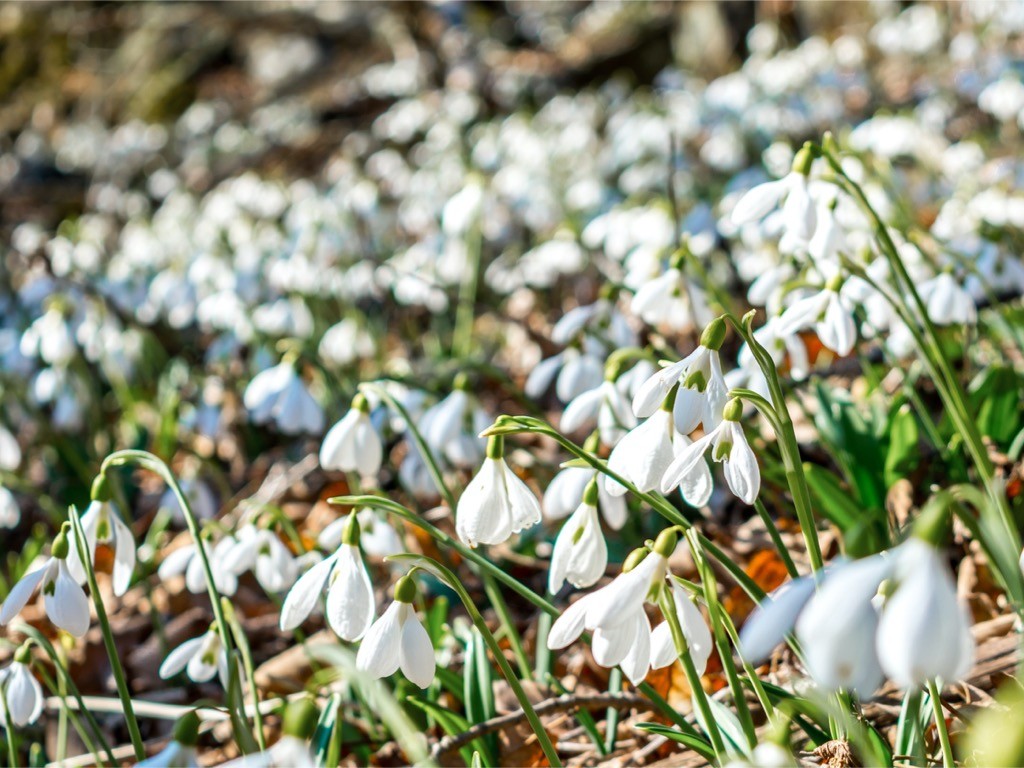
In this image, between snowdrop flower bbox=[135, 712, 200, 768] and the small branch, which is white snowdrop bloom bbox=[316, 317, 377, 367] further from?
snowdrop flower bbox=[135, 712, 200, 768]

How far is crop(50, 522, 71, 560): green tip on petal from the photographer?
125 cm

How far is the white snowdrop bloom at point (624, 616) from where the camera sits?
929mm

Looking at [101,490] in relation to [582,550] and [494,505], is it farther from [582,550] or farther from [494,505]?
[582,550]

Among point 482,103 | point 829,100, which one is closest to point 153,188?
point 482,103

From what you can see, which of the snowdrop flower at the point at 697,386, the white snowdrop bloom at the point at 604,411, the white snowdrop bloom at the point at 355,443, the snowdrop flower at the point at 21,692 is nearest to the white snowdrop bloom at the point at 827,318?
the white snowdrop bloom at the point at 604,411

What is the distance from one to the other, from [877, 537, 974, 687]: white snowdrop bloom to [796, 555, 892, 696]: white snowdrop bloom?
15 millimetres

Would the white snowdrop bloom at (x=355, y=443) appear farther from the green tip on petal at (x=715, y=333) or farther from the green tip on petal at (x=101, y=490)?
the green tip on petal at (x=715, y=333)

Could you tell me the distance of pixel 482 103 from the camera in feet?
20.2

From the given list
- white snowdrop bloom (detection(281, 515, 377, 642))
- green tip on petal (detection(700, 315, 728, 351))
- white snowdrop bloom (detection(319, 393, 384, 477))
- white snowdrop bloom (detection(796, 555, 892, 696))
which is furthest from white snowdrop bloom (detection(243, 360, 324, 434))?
white snowdrop bloom (detection(796, 555, 892, 696))

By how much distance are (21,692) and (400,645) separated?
644mm

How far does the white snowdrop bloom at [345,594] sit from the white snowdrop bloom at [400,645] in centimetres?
5

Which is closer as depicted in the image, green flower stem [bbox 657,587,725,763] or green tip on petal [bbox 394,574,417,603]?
green flower stem [bbox 657,587,725,763]

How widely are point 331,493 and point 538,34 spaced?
719cm

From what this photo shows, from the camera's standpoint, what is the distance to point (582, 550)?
112cm
